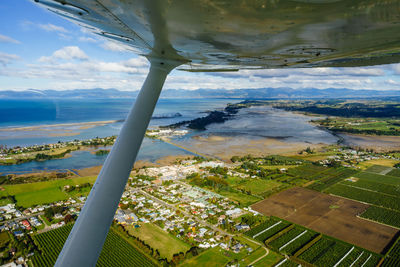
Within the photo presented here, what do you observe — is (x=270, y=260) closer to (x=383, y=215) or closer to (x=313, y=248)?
(x=313, y=248)

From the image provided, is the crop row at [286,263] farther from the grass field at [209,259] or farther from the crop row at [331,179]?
the crop row at [331,179]

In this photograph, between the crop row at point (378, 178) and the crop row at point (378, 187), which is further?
the crop row at point (378, 178)

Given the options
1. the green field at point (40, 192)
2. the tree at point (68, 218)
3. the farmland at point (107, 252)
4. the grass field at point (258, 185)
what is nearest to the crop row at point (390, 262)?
the grass field at point (258, 185)

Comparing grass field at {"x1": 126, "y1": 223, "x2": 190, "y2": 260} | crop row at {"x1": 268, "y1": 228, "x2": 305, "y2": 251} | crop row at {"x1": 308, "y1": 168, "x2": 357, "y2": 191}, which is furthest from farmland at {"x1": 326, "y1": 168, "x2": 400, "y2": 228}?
grass field at {"x1": 126, "y1": 223, "x2": 190, "y2": 260}

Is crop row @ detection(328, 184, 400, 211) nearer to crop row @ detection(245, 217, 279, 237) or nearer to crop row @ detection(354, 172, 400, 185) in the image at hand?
crop row @ detection(354, 172, 400, 185)

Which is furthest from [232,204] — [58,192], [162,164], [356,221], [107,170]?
[107,170]

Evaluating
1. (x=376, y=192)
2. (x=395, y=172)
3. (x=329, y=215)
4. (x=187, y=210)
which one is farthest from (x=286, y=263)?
Result: (x=395, y=172)
